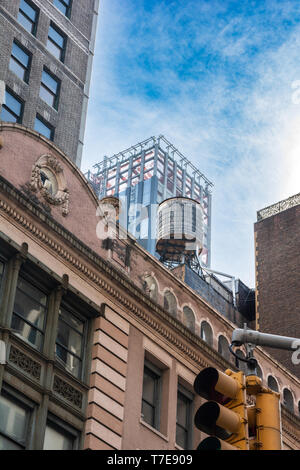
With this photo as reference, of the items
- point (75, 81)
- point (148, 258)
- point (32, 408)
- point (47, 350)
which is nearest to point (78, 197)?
point (148, 258)

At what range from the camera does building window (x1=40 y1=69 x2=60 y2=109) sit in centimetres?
4428

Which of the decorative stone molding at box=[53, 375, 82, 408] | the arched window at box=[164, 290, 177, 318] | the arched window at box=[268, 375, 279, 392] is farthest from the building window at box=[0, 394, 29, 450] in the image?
the arched window at box=[268, 375, 279, 392]

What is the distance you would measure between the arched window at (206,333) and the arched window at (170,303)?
6.30 feet

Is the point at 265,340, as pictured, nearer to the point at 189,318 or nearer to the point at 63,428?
the point at 63,428

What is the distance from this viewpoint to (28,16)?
148ft

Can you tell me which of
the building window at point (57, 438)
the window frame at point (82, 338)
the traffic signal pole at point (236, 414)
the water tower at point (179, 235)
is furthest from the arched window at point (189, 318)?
the water tower at point (179, 235)

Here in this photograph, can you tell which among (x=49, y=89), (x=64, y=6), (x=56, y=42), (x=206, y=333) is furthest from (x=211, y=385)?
(x=64, y=6)

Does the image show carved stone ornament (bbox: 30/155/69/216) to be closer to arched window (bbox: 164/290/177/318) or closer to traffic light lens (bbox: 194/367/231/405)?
arched window (bbox: 164/290/177/318)

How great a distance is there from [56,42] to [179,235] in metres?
15.1

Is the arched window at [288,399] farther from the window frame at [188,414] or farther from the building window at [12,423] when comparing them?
the building window at [12,423]

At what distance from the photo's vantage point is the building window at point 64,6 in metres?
48.3
